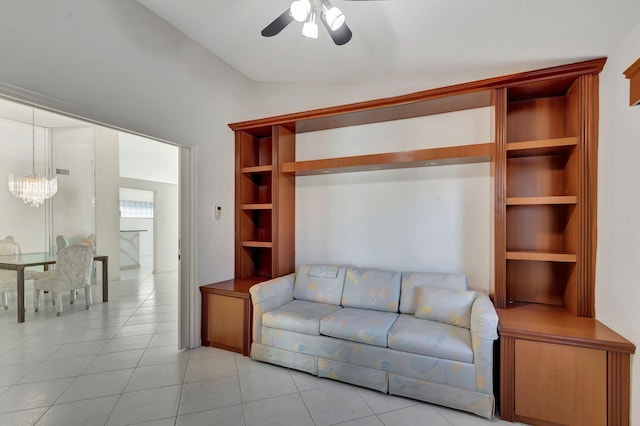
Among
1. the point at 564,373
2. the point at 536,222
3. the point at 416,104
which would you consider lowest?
the point at 564,373

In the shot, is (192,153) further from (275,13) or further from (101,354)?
(101,354)

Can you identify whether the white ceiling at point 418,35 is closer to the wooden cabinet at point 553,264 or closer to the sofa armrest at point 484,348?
the wooden cabinet at point 553,264

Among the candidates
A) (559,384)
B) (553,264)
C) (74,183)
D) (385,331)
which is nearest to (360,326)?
(385,331)

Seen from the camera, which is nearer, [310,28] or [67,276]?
[310,28]

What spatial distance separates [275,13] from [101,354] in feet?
Answer: 11.5

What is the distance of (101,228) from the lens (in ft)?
18.9

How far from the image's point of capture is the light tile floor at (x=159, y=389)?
6.34 feet

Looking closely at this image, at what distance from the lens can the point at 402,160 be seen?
2.66 metres

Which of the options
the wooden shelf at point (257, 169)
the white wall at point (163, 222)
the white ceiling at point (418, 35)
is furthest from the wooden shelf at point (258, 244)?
the white wall at point (163, 222)

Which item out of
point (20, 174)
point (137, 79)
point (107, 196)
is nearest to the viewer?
point (137, 79)

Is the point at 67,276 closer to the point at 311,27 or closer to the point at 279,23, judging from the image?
the point at 279,23

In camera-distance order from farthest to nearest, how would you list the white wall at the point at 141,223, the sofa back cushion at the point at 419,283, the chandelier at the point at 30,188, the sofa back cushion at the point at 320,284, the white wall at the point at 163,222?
1. the white wall at the point at 141,223
2. the white wall at the point at 163,222
3. the chandelier at the point at 30,188
4. the sofa back cushion at the point at 320,284
5. the sofa back cushion at the point at 419,283

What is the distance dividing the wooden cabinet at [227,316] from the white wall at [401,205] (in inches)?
36.5

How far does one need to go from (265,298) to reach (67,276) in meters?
3.42
